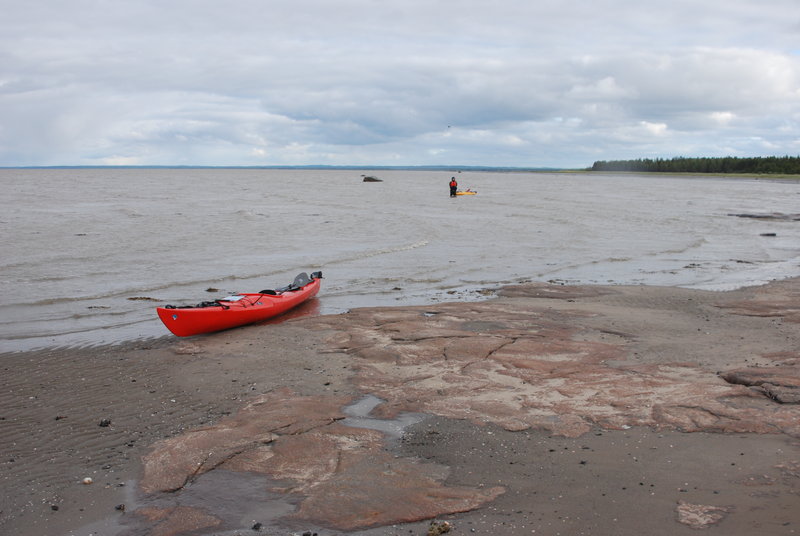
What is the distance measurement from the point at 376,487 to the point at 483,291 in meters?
10.9

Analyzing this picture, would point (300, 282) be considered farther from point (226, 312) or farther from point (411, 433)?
point (411, 433)

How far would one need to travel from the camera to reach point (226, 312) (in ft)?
39.9

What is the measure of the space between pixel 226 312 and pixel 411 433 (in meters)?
6.09

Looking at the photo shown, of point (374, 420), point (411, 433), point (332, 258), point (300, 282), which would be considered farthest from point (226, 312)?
point (332, 258)

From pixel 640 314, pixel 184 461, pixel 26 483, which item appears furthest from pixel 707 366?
pixel 26 483

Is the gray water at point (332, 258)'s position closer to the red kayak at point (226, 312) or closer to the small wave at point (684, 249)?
the small wave at point (684, 249)

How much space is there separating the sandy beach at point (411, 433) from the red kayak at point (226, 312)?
30 centimetres

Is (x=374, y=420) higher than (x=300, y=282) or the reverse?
the reverse

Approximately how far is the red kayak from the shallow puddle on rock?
15.6 ft

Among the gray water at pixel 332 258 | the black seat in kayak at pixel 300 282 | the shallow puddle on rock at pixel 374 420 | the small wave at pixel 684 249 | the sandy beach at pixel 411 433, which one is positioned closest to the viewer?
the sandy beach at pixel 411 433

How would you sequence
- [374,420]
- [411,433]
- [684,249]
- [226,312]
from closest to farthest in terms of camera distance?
[411,433] < [374,420] < [226,312] < [684,249]

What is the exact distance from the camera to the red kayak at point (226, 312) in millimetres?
11555

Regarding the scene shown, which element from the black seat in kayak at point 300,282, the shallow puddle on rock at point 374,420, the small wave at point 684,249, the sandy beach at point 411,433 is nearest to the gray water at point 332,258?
the small wave at point 684,249

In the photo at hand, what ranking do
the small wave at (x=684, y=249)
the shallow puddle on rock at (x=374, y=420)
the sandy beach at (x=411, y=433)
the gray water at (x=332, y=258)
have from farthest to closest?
the small wave at (x=684, y=249) → the gray water at (x=332, y=258) → the shallow puddle on rock at (x=374, y=420) → the sandy beach at (x=411, y=433)
